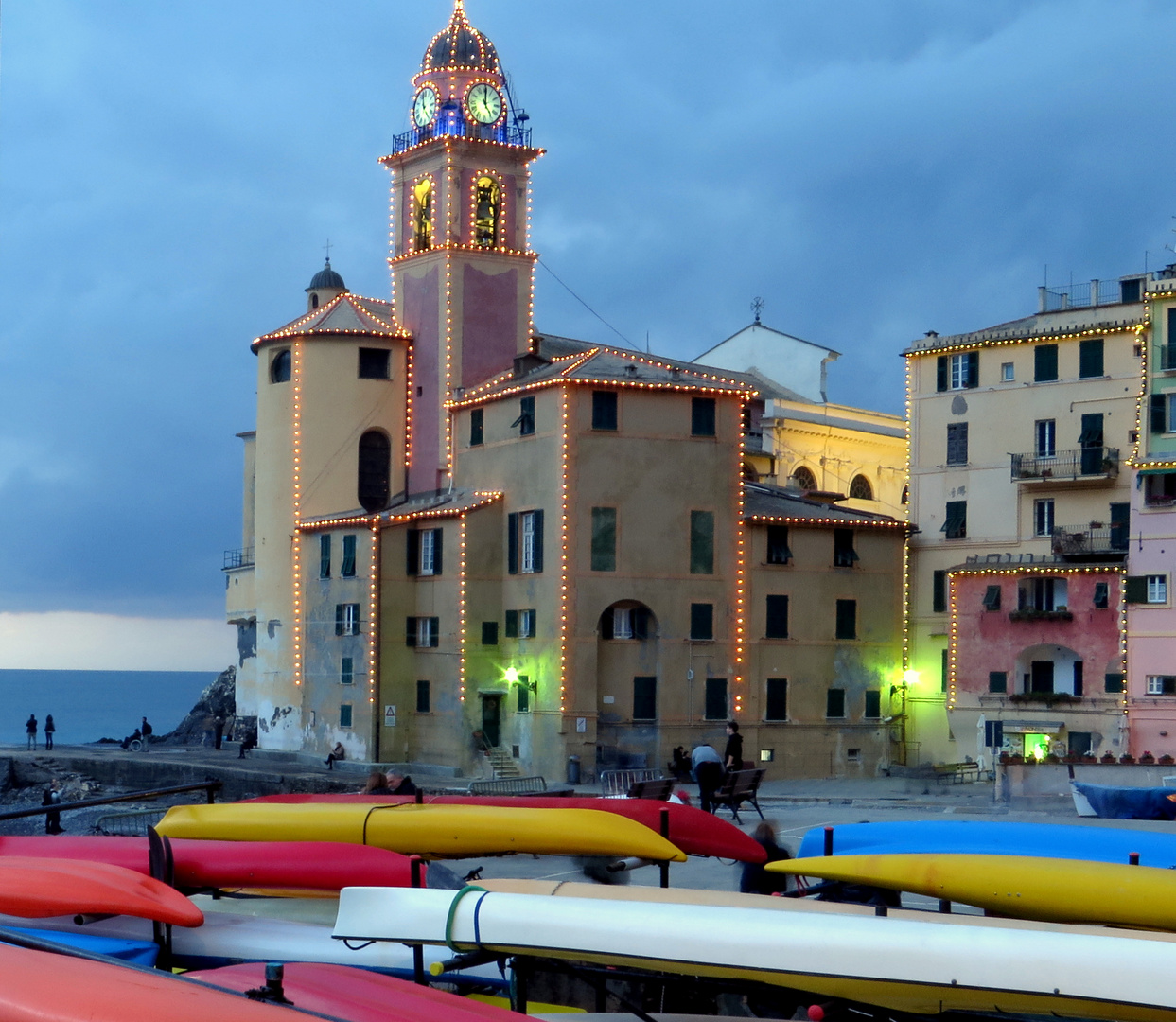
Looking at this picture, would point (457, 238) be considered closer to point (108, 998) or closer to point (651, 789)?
point (651, 789)

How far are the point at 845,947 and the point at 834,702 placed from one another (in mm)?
38899

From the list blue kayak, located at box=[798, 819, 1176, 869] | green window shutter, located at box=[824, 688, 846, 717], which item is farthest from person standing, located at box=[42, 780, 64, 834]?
green window shutter, located at box=[824, 688, 846, 717]

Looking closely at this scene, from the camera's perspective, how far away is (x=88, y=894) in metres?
11.6

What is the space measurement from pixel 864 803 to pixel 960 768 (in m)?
12.5

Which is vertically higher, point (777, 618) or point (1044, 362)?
point (1044, 362)

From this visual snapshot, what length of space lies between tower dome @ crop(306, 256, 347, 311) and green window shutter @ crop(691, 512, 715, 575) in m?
22.4

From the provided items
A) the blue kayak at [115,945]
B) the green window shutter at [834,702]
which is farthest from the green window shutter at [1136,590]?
the blue kayak at [115,945]

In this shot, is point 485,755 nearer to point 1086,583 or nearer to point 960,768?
point 960,768

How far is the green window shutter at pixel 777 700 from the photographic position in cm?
4669

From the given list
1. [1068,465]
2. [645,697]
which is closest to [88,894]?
[645,697]

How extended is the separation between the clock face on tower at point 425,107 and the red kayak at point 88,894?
146 ft

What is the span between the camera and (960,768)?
45125mm

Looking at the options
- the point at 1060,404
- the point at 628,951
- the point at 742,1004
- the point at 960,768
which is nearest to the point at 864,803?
the point at 960,768

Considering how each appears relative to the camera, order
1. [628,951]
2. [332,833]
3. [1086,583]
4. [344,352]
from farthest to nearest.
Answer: [344,352]
[1086,583]
[332,833]
[628,951]
